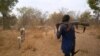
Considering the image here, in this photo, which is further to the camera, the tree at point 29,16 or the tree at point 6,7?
the tree at point 29,16

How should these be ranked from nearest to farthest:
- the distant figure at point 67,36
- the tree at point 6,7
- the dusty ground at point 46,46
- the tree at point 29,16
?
the distant figure at point 67,36, the dusty ground at point 46,46, the tree at point 6,7, the tree at point 29,16

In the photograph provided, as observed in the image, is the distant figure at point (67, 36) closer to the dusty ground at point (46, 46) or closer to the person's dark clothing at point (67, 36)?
the person's dark clothing at point (67, 36)

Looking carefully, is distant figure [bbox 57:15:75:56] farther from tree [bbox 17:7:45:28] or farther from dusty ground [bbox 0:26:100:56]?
tree [bbox 17:7:45:28]

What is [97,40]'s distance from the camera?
1434cm

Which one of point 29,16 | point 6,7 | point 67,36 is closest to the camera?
point 67,36

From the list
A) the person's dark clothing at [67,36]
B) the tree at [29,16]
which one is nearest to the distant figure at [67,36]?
the person's dark clothing at [67,36]

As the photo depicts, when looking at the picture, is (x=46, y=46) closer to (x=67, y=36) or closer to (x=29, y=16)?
(x=67, y=36)

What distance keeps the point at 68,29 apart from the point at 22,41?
8.28 metres

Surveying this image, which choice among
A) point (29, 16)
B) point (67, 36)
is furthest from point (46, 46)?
point (29, 16)

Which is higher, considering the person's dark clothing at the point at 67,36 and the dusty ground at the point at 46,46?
the person's dark clothing at the point at 67,36

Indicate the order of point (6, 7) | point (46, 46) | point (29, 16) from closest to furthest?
1. point (46, 46)
2. point (6, 7)
3. point (29, 16)

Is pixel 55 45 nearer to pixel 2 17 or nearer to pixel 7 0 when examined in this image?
pixel 7 0

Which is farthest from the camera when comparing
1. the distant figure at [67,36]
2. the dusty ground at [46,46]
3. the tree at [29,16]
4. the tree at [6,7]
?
the tree at [29,16]

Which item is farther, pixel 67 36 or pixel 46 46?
pixel 46 46
